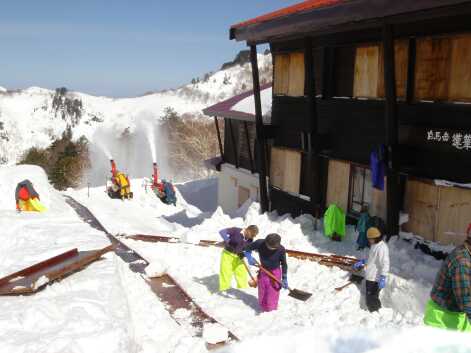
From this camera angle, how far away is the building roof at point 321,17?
362 inches

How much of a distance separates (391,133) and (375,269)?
3.68 metres

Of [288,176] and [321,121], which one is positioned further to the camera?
[288,176]

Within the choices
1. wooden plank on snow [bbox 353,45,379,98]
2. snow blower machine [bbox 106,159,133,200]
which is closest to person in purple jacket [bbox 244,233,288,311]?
wooden plank on snow [bbox 353,45,379,98]

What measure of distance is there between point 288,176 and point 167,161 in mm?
53944

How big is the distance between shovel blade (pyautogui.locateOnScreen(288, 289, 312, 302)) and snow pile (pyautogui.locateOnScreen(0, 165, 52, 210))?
46.7 ft

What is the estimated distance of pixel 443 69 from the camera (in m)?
9.83

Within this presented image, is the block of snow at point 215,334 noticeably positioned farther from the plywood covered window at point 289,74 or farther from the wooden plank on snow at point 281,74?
the wooden plank on snow at point 281,74

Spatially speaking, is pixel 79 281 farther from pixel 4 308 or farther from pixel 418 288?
pixel 418 288

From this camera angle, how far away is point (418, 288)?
7.98 m

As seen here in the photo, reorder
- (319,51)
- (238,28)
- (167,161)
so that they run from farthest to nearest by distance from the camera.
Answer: (167,161)
(238,28)
(319,51)

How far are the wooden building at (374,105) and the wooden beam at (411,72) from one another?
2 centimetres

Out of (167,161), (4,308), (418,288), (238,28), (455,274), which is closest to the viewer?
(455,274)

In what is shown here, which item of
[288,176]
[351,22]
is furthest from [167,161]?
[351,22]

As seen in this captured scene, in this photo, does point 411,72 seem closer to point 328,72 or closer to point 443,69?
point 443,69
